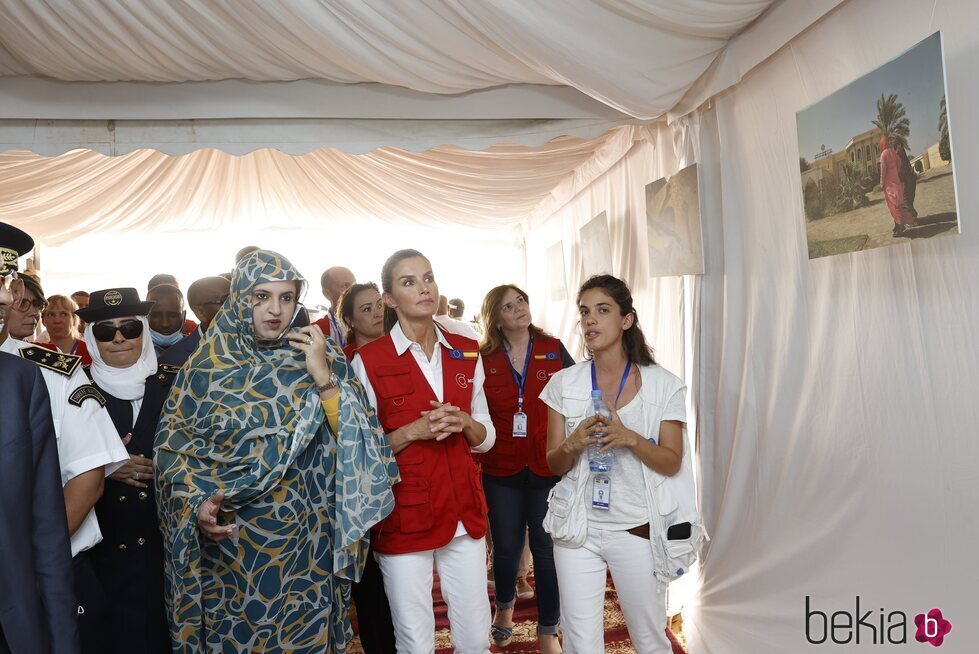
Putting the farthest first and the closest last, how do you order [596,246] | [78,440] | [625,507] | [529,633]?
[596,246]
[529,633]
[625,507]
[78,440]

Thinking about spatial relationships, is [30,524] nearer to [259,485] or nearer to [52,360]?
[52,360]

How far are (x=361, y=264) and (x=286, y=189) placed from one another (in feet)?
16.1

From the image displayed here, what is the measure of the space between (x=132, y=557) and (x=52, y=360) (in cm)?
75

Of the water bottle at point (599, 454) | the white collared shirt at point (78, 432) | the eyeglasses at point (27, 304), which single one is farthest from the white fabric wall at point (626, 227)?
the eyeglasses at point (27, 304)

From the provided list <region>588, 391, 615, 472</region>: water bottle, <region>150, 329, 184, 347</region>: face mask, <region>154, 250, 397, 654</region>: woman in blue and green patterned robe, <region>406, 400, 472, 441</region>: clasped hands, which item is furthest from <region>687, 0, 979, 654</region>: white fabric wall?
<region>150, 329, 184, 347</region>: face mask

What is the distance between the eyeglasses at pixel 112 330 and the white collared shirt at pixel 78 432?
0.49m

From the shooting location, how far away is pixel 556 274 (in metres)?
7.61

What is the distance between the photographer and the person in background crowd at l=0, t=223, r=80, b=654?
1511 mm

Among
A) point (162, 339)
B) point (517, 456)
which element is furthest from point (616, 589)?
point (162, 339)

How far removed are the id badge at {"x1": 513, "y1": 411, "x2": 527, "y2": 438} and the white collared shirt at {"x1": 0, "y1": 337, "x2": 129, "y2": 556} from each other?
188 cm

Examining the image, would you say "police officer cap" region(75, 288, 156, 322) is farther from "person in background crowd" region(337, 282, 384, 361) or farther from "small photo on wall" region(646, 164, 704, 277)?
"small photo on wall" region(646, 164, 704, 277)

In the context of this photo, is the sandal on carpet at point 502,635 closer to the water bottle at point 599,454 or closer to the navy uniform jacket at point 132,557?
the water bottle at point 599,454

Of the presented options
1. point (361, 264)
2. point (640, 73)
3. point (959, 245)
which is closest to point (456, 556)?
point (959, 245)

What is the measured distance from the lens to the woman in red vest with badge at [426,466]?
258 cm
